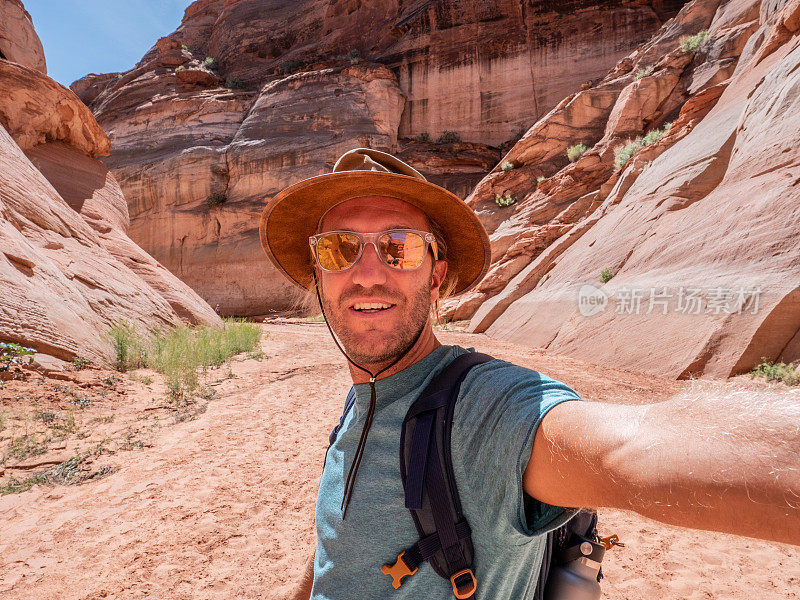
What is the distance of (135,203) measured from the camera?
26062mm

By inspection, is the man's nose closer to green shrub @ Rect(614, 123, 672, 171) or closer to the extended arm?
the extended arm

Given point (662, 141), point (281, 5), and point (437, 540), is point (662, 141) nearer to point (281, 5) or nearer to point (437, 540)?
point (437, 540)

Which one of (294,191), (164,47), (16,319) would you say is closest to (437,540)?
(294,191)

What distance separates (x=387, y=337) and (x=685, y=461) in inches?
30.2

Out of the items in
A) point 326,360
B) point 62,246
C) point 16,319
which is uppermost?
point 62,246

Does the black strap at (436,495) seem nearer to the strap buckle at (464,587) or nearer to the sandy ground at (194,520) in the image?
the strap buckle at (464,587)

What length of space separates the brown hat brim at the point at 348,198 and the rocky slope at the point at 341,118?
21.6 m

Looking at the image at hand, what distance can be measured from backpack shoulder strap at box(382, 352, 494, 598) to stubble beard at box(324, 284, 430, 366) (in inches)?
11.4

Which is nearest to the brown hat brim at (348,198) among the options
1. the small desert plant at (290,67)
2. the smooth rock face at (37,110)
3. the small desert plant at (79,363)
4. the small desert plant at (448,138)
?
the small desert plant at (79,363)

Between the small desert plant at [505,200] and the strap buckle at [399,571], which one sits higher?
the small desert plant at [505,200]

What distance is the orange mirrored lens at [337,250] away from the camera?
1347 mm

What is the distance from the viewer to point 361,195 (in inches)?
58.3

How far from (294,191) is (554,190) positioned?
619 inches

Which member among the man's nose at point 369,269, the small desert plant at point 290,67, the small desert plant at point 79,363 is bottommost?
the small desert plant at point 79,363
